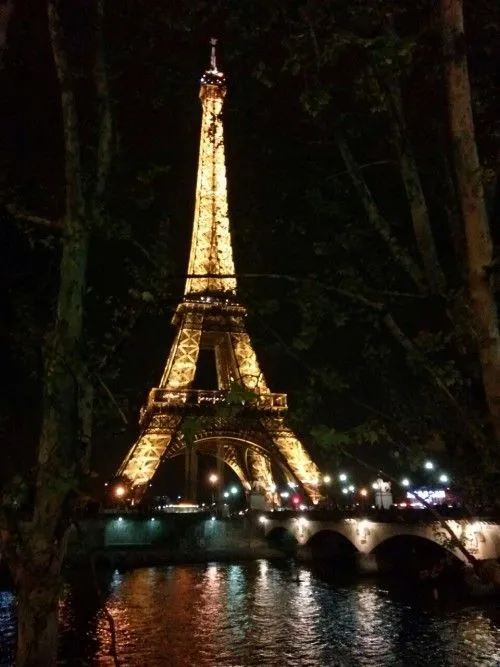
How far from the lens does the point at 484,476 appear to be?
14.2ft

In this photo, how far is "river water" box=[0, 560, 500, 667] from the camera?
52.2ft

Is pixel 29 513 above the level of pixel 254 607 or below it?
above

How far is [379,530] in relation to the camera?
29.7m

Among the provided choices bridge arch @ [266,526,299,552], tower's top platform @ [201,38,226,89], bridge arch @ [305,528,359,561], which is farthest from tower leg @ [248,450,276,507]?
tower's top platform @ [201,38,226,89]

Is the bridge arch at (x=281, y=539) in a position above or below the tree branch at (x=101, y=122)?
below

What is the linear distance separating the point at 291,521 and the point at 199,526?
6.55 meters

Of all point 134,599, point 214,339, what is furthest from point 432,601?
point 214,339

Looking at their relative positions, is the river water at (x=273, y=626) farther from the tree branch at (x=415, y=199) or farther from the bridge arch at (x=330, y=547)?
the tree branch at (x=415, y=199)

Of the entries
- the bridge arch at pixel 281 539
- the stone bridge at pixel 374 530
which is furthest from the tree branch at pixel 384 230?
the bridge arch at pixel 281 539

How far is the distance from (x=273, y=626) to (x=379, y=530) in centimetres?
1139

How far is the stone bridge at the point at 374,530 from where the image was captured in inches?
895

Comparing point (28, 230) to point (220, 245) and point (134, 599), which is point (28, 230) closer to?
point (134, 599)

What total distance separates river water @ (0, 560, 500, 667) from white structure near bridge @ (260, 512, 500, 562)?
2.05 metres

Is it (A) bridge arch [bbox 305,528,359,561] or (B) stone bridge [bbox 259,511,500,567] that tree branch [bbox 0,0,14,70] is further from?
(A) bridge arch [bbox 305,528,359,561]
